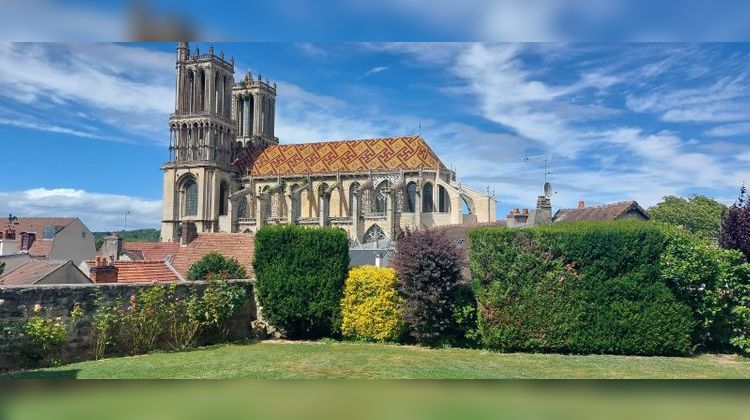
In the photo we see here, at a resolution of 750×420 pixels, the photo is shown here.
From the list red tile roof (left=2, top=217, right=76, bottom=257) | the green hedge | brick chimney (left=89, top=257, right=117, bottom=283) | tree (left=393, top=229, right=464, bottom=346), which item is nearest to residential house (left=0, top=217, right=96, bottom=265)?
red tile roof (left=2, top=217, right=76, bottom=257)

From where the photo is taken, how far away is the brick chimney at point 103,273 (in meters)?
13.3

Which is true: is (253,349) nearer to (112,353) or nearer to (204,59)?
(112,353)

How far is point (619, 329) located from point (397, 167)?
119ft

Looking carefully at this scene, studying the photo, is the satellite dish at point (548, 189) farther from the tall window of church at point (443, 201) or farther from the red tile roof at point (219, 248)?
the tall window of church at point (443, 201)

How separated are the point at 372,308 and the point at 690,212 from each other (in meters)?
48.3

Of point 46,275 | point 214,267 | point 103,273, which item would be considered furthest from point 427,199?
point 46,275

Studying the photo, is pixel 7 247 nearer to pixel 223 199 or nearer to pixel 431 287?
pixel 431 287

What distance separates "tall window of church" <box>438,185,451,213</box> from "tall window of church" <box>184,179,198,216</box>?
2225 centimetres

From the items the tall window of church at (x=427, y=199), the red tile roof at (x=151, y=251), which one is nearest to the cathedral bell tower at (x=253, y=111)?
the tall window of church at (x=427, y=199)

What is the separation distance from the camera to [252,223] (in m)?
49.2

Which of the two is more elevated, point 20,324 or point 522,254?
point 522,254

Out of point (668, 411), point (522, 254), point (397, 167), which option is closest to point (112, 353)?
point (522, 254)

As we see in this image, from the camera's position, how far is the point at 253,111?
205 feet

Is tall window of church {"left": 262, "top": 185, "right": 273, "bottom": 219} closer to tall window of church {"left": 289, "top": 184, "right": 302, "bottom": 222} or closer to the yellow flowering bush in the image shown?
tall window of church {"left": 289, "top": 184, "right": 302, "bottom": 222}
